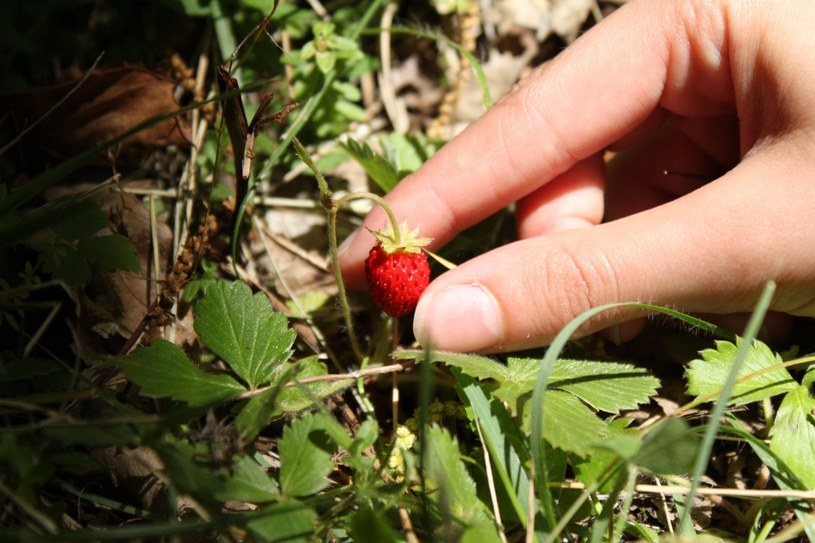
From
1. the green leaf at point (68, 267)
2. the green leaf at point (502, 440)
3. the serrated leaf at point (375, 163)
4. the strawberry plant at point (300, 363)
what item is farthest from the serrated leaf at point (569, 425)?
the green leaf at point (68, 267)

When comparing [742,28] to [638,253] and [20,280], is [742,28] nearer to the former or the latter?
[638,253]

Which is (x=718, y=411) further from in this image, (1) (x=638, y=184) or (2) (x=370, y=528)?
(1) (x=638, y=184)

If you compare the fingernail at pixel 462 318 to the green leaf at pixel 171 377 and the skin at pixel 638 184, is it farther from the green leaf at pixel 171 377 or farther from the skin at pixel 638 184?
the green leaf at pixel 171 377

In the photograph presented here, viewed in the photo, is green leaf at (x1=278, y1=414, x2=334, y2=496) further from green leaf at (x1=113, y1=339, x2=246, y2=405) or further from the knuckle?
the knuckle

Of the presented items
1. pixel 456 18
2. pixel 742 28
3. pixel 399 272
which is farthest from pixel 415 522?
pixel 456 18

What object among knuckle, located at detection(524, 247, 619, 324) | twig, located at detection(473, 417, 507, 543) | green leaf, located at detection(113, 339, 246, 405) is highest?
Result: knuckle, located at detection(524, 247, 619, 324)

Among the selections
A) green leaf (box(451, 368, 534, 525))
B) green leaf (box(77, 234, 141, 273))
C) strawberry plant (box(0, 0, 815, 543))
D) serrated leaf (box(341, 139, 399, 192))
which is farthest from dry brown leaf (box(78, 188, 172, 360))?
green leaf (box(451, 368, 534, 525))
